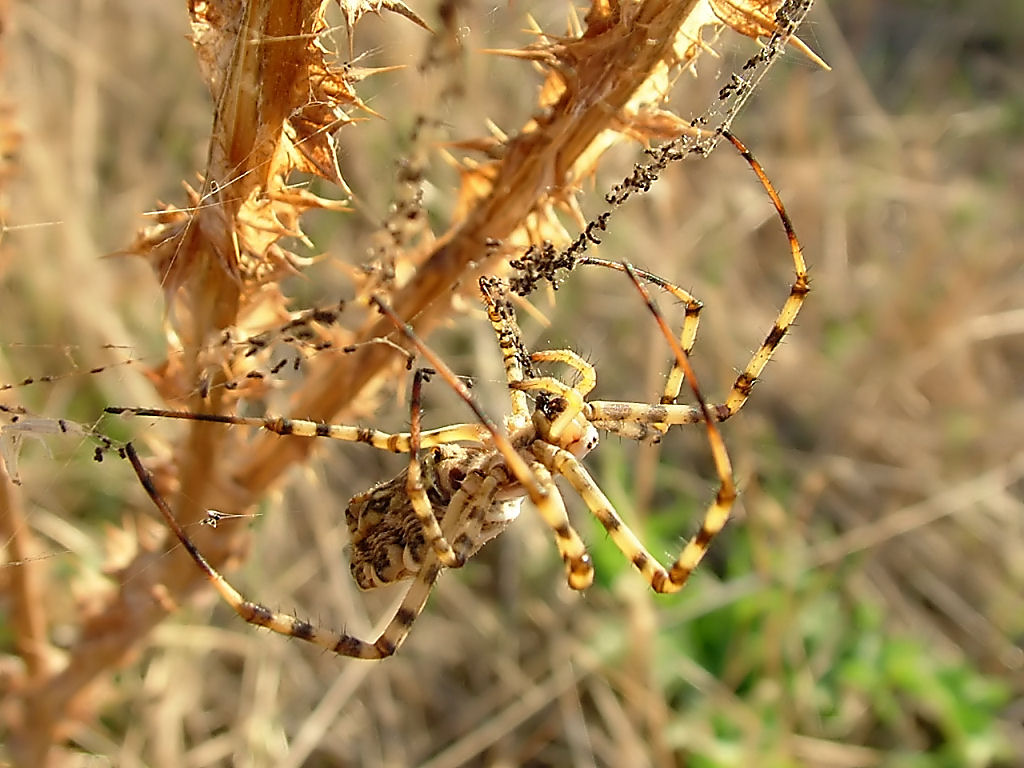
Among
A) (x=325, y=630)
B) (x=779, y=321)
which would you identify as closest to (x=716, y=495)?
(x=779, y=321)

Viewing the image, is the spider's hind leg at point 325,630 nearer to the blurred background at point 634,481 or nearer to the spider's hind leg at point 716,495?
the spider's hind leg at point 716,495

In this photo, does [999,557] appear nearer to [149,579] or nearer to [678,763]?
[678,763]

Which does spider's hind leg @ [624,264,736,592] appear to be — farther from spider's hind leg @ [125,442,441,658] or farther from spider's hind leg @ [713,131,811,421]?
spider's hind leg @ [125,442,441,658]

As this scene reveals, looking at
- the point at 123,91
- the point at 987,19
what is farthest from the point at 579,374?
the point at 987,19

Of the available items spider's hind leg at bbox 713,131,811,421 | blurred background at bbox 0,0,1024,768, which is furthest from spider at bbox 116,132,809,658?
blurred background at bbox 0,0,1024,768

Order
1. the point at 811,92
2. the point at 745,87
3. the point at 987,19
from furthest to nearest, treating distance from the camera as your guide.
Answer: the point at 987,19 < the point at 811,92 < the point at 745,87
